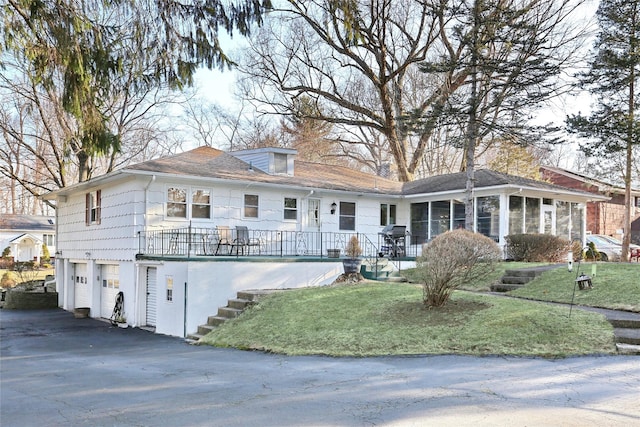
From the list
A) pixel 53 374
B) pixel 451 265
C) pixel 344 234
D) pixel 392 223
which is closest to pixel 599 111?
pixel 392 223

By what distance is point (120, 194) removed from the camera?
18.1m

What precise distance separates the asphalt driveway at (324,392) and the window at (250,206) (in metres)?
9.39

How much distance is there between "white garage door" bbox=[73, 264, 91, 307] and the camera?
2172cm

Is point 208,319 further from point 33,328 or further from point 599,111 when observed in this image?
point 599,111

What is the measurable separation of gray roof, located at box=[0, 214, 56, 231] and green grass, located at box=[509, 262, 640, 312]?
4408cm

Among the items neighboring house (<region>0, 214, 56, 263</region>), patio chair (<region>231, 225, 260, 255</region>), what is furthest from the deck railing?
neighboring house (<region>0, 214, 56, 263</region>)

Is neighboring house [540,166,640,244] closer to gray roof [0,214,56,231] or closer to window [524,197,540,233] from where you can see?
window [524,197,540,233]

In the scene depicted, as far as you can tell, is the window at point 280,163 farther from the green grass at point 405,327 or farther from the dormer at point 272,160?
the green grass at point 405,327

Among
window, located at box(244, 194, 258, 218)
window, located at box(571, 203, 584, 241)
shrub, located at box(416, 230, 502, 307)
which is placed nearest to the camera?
shrub, located at box(416, 230, 502, 307)

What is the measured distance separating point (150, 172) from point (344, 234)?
26.5ft

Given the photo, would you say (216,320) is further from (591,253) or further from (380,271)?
(591,253)

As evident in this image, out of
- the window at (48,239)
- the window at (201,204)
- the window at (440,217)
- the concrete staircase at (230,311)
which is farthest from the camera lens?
the window at (48,239)

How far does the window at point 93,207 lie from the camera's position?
20109 mm

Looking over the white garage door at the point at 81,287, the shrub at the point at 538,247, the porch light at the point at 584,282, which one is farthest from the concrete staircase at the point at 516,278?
the white garage door at the point at 81,287
